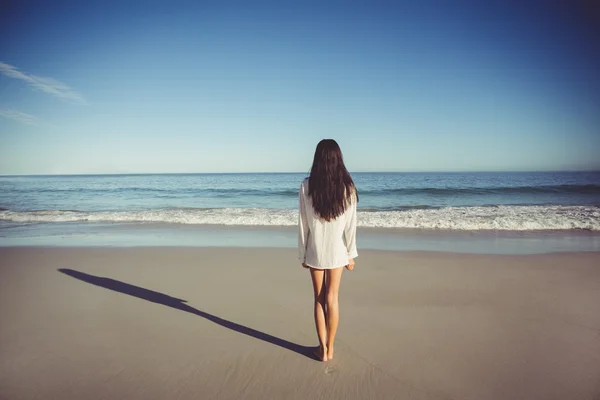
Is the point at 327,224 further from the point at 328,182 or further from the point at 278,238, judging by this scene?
the point at 278,238

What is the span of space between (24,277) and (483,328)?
7.29 meters

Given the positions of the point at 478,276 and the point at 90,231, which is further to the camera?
the point at 90,231

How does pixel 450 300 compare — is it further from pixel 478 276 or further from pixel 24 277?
pixel 24 277

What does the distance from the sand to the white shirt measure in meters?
1.03

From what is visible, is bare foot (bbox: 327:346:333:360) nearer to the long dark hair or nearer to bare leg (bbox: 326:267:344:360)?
bare leg (bbox: 326:267:344:360)

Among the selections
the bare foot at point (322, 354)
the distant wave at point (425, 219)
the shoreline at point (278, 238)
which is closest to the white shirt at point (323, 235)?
the bare foot at point (322, 354)

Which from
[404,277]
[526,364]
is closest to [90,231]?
[404,277]

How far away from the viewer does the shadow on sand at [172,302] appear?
314cm

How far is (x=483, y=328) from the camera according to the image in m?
3.41

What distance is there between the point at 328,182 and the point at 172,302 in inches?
124

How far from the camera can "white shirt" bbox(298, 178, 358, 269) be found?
8.61 ft

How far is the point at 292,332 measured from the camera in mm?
3418

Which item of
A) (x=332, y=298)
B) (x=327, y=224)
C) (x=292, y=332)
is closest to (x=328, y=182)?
(x=327, y=224)

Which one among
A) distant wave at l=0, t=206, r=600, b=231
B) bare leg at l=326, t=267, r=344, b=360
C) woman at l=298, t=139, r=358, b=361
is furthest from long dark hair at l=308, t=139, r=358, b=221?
distant wave at l=0, t=206, r=600, b=231
